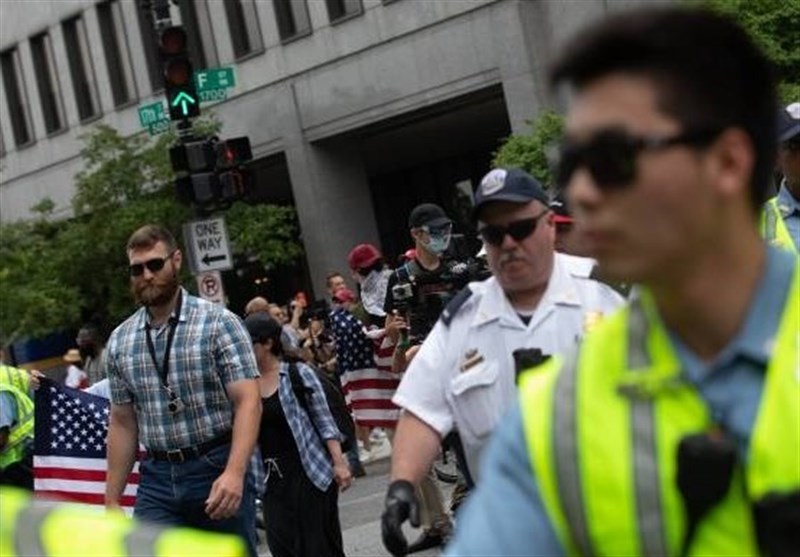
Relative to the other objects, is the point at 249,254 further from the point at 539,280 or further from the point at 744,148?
the point at 744,148

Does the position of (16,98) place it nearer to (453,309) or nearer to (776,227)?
(776,227)

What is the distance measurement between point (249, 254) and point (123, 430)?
943 inches

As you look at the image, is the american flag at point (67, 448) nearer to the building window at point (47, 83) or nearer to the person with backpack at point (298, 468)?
the person with backpack at point (298, 468)

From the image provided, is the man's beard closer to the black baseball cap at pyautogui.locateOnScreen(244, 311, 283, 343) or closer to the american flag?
the black baseball cap at pyautogui.locateOnScreen(244, 311, 283, 343)

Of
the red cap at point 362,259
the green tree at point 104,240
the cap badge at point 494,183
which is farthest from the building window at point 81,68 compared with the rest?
the cap badge at point 494,183

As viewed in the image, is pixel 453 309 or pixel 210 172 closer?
pixel 453 309

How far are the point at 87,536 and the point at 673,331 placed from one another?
1.15m

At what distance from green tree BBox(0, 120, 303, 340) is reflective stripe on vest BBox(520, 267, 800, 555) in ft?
91.8

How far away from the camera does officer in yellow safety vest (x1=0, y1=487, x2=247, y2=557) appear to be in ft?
9.20

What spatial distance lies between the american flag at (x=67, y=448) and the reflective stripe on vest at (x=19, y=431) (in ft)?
0.70

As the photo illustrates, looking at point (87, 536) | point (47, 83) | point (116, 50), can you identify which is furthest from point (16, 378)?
point (47, 83)

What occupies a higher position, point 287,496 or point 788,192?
point 788,192

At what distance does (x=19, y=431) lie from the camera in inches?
389

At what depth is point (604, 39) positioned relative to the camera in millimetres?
2346
